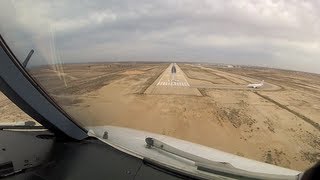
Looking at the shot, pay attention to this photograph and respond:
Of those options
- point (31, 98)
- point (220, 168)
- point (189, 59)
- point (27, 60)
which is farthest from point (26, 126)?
point (220, 168)

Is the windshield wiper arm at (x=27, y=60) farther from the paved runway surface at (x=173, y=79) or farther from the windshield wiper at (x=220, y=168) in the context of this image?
the windshield wiper at (x=220, y=168)

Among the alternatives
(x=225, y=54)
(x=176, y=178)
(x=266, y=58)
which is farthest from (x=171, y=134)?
(x=266, y=58)

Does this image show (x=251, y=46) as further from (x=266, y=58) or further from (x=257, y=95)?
(x=257, y=95)

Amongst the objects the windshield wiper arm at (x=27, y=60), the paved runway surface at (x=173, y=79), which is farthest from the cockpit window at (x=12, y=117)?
the paved runway surface at (x=173, y=79)

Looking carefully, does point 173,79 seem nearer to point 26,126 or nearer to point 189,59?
point 189,59

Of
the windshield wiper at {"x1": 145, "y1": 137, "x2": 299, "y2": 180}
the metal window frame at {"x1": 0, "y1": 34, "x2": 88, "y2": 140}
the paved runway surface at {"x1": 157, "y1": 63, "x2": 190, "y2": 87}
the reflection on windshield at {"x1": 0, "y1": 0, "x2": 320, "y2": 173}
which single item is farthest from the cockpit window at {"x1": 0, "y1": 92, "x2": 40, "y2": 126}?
the windshield wiper at {"x1": 145, "y1": 137, "x2": 299, "y2": 180}

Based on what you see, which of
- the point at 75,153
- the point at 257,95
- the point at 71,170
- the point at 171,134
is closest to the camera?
the point at 257,95
